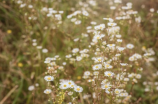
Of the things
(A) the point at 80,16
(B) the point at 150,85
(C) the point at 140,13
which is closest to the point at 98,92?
(A) the point at 80,16

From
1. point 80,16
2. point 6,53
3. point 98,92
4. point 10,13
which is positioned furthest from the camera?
point 10,13

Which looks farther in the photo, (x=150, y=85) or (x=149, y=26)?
(x=149, y=26)

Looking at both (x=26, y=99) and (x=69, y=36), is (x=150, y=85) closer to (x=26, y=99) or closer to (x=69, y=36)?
(x=69, y=36)

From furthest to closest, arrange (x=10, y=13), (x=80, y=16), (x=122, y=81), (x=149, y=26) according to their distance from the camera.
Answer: (x=149, y=26) < (x=10, y=13) < (x=80, y=16) < (x=122, y=81)

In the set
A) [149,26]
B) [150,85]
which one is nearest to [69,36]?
[150,85]

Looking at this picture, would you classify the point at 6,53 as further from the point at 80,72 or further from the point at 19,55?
the point at 80,72

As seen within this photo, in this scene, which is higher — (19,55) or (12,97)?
(19,55)

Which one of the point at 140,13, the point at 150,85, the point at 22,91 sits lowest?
the point at 150,85

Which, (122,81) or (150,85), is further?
(150,85)

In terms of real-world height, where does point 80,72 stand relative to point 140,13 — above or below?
below
